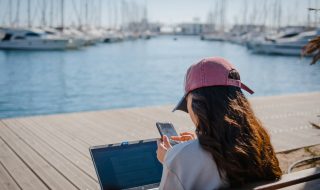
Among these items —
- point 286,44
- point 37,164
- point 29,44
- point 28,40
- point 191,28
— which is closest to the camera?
point 37,164

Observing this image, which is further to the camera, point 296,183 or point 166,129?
point 166,129

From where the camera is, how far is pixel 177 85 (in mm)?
22109

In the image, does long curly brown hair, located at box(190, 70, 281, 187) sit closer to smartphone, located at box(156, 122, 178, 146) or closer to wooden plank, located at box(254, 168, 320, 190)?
wooden plank, located at box(254, 168, 320, 190)

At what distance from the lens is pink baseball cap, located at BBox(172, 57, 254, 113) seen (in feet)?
5.07

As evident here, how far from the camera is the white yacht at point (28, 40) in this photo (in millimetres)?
43906

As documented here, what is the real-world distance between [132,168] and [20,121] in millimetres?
4331

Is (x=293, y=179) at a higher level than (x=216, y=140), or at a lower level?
lower

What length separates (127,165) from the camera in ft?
8.30

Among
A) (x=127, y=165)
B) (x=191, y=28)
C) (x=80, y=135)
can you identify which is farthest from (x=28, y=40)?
(x=191, y=28)

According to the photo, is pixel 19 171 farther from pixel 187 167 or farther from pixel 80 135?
pixel 187 167

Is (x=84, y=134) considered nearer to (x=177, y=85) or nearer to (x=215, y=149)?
(x=215, y=149)

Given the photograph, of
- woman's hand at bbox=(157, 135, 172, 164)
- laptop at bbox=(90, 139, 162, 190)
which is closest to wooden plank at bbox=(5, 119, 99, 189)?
laptop at bbox=(90, 139, 162, 190)

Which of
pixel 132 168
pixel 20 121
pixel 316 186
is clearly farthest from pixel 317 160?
pixel 20 121

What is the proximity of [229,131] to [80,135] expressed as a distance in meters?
4.40
